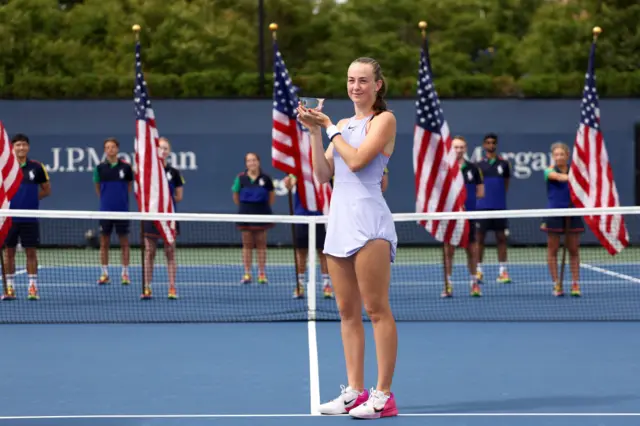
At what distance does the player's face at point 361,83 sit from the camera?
20.2ft

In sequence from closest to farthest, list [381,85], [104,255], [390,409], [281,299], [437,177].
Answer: [381,85], [390,409], [281,299], [437,177], [104,255]

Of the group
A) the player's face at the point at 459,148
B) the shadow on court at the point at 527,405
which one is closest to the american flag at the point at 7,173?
the player's face at the point at 459,148

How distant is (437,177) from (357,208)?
23.2ft

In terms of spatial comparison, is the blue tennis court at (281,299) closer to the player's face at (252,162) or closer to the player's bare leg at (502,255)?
the player's bare leg at (502,255)

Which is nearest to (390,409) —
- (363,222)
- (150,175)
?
(363,222)

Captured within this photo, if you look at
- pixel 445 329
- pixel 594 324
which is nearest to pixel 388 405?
pixel 445 329

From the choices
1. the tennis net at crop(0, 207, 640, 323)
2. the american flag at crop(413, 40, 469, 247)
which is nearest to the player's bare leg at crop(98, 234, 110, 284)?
the tennis net at crop(0, 207, 640, 323)

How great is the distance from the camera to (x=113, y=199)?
1461 centimetres

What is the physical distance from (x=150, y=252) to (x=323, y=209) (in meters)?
2.10

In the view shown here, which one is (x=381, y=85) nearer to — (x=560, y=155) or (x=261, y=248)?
(x=560, y=155)

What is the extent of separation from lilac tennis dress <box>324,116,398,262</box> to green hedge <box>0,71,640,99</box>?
15973 millimetres

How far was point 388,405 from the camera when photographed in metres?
6.37

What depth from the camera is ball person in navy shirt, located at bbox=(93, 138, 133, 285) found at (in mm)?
14312

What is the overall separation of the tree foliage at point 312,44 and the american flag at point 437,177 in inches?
319
